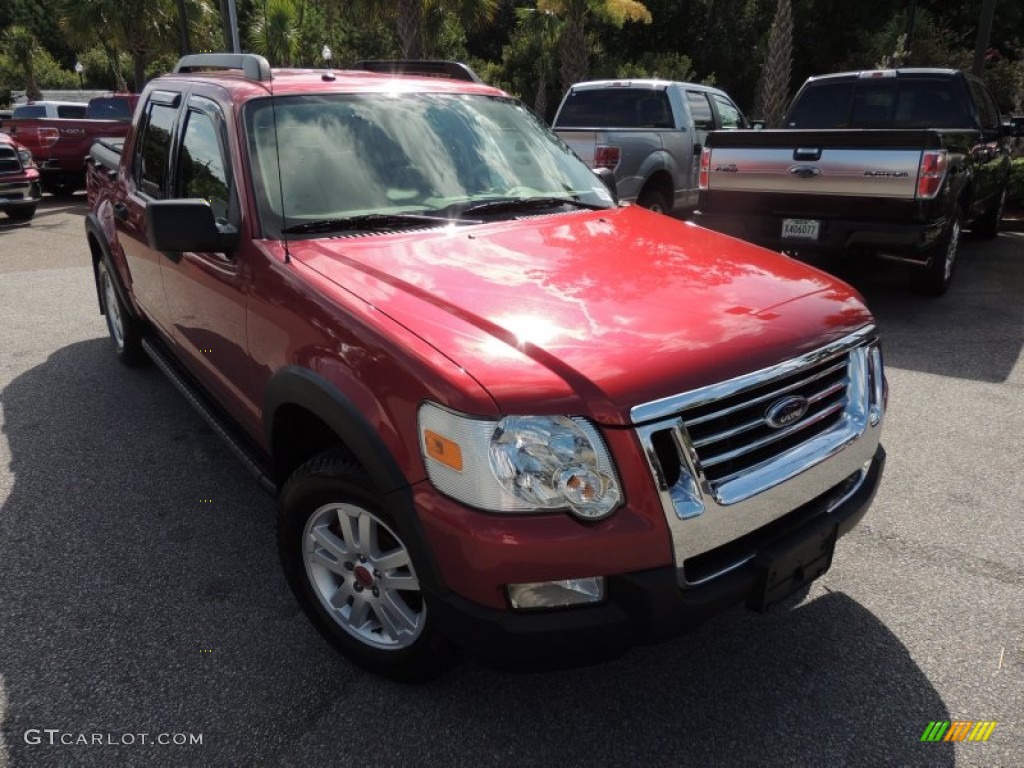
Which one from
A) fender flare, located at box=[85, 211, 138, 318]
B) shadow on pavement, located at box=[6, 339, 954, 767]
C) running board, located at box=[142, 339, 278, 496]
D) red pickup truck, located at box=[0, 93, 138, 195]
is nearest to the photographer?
shadow on pavement, located at box=[6, 339, 954, 767]

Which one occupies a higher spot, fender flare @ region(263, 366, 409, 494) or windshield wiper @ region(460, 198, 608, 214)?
windshield wiper @ region(460, 198, 608, 214)

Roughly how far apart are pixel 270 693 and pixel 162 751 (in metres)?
0.34

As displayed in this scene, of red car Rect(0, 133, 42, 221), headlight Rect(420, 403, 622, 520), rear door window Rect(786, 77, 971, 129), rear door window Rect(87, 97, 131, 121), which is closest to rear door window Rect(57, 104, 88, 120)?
rear door window Rect(87, 97, 131, 121)

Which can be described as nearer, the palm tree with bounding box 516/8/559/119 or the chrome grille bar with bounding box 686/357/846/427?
the chrome grille bar with bounding box 686/357/846/427

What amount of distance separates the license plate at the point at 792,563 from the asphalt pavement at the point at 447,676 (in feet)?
1.47

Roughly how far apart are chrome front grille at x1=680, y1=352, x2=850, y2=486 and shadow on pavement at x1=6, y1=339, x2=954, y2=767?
0.82 metres

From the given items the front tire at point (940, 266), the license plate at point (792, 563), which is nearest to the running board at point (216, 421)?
the license plate at point (792, 563)

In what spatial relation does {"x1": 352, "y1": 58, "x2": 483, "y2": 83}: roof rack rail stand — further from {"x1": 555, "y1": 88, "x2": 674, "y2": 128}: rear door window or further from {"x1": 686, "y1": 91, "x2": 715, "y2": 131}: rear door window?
{"x1": 686, "y1": 91, "x2": 715, "y2": 131}: rear door window

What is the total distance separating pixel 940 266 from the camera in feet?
22.1

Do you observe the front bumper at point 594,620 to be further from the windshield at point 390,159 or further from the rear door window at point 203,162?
the rear door window at point 203,162

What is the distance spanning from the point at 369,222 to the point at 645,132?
6510 mm

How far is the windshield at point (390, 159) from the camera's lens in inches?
116

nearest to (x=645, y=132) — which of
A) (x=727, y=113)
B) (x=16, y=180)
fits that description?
(x=727, y=113)

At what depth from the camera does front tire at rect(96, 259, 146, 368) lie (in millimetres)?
4961
